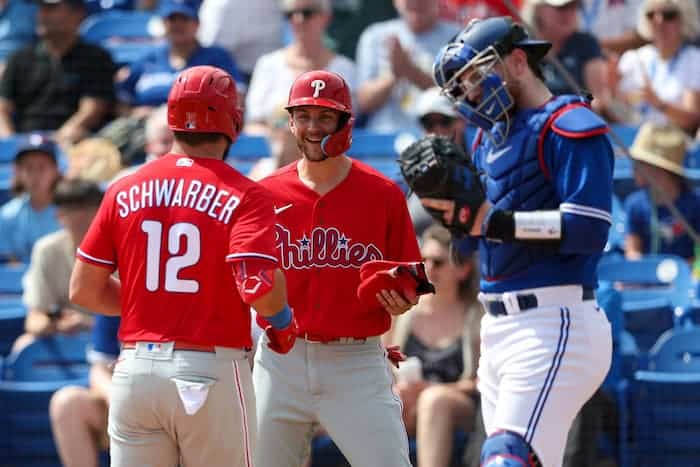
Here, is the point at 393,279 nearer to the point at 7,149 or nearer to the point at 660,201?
the point at 660,201

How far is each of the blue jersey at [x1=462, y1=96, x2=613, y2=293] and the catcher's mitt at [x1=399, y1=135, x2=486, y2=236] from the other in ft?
0.54

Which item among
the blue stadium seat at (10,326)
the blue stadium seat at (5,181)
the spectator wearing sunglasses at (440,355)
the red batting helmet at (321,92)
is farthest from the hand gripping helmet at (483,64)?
the blue stadium seat at (5,181)

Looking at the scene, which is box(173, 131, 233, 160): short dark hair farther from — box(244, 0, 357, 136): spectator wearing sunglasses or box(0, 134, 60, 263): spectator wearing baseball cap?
box(244, 0, 357, 136): spectator wearing sunglasses

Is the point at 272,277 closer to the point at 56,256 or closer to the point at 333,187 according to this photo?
the point at 333,187

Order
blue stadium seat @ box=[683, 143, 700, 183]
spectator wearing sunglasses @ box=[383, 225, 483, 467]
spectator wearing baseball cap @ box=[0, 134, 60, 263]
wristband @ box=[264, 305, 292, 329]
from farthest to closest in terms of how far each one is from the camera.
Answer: blue stadium seat @ box=[683, 143, 700, 183] < spectator wearing baseball cap @ box=[0, 134, 60, 263] < spectator wearing sunglasses @ box=[383, 225, 483, 467] < wristband @ box=[264, 305, 292, 329]

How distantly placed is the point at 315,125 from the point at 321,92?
99 millimetres

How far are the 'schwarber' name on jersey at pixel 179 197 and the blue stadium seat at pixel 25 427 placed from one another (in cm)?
267

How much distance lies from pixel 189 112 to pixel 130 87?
4969mm

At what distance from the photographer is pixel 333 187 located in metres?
4.13

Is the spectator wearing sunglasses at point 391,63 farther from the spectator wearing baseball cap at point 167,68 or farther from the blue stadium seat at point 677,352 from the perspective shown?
the blue stadium seat at point 677,352

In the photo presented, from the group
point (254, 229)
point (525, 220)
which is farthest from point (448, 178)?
point (254, 229)

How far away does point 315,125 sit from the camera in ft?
13.2

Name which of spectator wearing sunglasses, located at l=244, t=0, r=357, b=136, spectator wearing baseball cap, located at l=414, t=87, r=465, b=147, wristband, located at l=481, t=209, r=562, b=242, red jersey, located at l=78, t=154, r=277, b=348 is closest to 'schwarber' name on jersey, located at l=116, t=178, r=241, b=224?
red jersey, located at l=78, t=154, r=277, b=348

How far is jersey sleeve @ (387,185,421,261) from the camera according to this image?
4113mm
